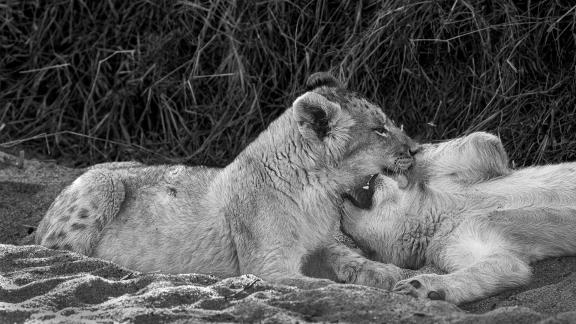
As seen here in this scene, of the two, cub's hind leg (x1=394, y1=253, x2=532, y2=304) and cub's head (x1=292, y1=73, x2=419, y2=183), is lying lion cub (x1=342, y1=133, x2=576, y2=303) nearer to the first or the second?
cub's hind leg (x1=394, y1=253, x2=532, y2=304)

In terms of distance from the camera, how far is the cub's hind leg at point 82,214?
15.5 ft

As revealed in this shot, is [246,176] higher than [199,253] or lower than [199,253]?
higher

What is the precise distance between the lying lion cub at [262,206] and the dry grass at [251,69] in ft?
4.76

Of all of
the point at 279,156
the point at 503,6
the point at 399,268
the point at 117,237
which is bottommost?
the point at 399,268

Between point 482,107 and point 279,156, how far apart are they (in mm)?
1975

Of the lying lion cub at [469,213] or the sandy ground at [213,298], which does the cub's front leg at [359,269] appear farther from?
the sandy ground at [213,298]

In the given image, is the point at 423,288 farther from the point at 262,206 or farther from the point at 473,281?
the point at 262,206

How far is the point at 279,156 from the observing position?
4633mm

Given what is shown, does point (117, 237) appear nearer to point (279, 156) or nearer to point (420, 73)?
point (279, 156)

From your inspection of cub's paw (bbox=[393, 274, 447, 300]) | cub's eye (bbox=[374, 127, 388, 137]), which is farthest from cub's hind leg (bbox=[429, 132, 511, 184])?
cub's paw (bbox=[393, 274, 447, 300])

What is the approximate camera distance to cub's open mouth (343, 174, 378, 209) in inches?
186

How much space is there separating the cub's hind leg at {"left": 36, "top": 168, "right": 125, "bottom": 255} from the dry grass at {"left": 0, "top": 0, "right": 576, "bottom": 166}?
1696 mm

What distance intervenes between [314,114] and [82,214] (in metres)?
1.24

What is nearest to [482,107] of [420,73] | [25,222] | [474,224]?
[420,73]
